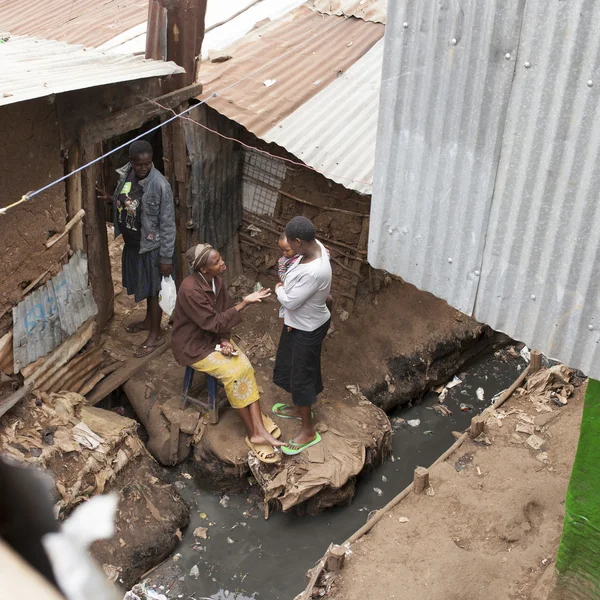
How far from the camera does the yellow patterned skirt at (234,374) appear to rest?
578cm

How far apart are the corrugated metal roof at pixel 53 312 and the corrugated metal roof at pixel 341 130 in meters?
2.13

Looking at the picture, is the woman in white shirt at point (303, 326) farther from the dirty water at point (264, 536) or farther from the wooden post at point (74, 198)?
the wooden post at point (74, 198)

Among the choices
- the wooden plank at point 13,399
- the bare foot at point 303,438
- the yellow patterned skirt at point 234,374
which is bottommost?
the bare foot at point 303,438

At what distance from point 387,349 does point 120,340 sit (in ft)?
8.88

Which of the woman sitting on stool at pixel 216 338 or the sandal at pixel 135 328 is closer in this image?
the woman sitting on stool at pixel 216 338

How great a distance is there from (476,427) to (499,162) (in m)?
3.60

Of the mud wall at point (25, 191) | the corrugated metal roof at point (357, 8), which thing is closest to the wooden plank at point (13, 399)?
the mud wall at point (25, 191)

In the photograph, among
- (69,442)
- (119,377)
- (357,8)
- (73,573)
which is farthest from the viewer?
(357,8)

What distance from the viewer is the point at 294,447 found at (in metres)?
5.98

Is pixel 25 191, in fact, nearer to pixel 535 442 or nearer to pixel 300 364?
pixel 300 364

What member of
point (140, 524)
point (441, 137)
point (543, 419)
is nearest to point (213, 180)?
point (140, 524)

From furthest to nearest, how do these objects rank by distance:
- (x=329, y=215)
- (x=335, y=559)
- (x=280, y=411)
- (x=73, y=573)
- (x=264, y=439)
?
1. (x=329, y=215)
2. (x=280, y=411)
3. (x=264, y=439)
4. (x=335, y=559)
5. (x=73, y=573)

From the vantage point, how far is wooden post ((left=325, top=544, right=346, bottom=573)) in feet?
15.8

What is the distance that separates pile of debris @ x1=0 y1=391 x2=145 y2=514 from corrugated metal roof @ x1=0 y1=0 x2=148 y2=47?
476cm
